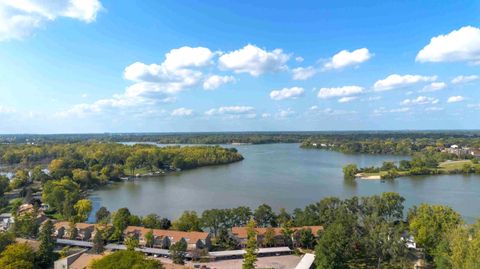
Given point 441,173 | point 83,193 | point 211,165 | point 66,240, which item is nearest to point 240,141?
point 211,165

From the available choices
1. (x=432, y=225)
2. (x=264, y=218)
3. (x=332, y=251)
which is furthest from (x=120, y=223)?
(x=432, y=225)

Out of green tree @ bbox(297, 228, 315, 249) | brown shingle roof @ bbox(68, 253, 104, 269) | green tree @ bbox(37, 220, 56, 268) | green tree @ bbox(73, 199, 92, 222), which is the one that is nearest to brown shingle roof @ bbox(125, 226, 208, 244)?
brown shingle roof @ bbox(68, 253, 104, 269)

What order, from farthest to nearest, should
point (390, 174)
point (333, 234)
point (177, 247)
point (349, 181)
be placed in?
point (390, 174), point (349, 181), point (177, 247), point (333, 234)

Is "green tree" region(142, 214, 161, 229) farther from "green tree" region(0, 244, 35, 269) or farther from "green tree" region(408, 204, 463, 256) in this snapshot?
"green tree" region(408, 204, 463, 256)

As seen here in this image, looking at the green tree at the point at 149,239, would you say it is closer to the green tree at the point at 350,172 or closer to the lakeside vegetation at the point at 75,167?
the lakeside vegetation at the point at 75,167

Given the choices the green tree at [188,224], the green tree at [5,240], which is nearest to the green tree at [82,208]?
the green tree at [5,240]

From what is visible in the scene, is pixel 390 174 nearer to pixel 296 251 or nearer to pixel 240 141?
pixel 296 251
